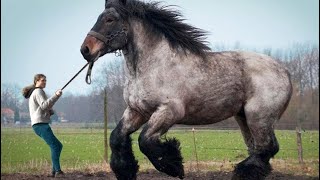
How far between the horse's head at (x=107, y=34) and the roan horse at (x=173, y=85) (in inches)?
0.5

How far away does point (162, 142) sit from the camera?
571cm

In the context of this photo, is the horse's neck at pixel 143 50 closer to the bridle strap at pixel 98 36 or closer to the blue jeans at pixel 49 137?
the bridle strap at pixel 98 36

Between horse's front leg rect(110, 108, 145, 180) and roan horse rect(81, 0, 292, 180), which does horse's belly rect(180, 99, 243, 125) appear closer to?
roan horse rect(81, 0, 292, 180)

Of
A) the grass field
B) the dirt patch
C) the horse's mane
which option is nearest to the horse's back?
the horse's mane

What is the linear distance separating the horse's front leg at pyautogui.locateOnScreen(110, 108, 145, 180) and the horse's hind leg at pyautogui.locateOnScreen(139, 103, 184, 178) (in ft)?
1.54

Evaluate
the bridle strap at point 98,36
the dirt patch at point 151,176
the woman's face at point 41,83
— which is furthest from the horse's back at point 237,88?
the woman's face at point 41,83

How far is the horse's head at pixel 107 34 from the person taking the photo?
19.1ft

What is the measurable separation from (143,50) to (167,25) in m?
0.56

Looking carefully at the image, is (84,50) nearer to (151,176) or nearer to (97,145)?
(151,176)

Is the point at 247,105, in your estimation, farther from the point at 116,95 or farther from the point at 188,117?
the point at 116,95

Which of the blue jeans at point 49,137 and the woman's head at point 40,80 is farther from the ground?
the woman's head at point 40,80

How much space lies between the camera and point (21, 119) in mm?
18062

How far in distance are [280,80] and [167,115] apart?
1.92 meters

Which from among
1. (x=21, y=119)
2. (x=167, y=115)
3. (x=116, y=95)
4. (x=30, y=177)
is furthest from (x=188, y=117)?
(x=21, y=119)
